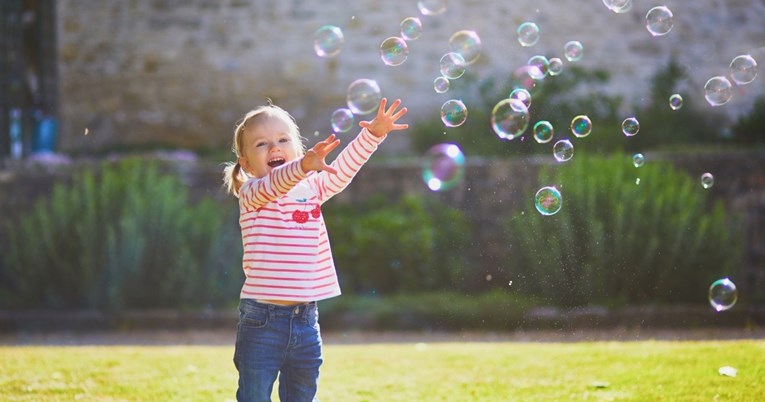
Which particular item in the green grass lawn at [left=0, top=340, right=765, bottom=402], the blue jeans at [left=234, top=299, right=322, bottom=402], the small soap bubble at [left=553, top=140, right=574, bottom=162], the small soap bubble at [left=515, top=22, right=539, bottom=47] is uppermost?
the small soap bubble at [left=515, top=22, right=539, bottom=47]

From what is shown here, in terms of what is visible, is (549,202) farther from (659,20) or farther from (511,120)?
(659,20)

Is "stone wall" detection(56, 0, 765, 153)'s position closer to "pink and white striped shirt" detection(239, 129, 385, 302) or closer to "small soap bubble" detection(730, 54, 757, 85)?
"small soap bubble" detection(730, 54, 757, 85)

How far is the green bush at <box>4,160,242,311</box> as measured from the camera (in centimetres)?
805

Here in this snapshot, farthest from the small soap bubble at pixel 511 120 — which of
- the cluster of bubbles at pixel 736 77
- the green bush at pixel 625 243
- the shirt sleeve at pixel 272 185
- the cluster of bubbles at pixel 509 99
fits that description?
the green bush at pixel 625 243

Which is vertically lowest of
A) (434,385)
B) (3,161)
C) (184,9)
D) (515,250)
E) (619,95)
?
(434,385)

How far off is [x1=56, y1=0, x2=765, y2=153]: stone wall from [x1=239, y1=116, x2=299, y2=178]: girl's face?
8000 millimetres

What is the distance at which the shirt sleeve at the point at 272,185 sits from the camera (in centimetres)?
332

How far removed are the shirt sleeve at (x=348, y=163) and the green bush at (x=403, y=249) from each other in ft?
15.4

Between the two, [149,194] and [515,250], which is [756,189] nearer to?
[515,250]

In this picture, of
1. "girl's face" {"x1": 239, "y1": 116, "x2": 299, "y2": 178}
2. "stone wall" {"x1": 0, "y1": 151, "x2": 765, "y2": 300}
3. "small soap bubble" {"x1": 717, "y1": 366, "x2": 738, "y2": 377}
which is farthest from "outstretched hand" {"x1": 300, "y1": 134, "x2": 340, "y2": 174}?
"stone wall" {"x1": 0, "y1": 151, "x2": 765, "y2": 300}

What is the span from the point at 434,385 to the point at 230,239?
395cm

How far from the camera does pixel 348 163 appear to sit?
3.61 meters

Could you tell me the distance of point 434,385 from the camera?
4711 millimetres

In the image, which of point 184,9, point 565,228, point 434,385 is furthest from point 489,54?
point 434,385
